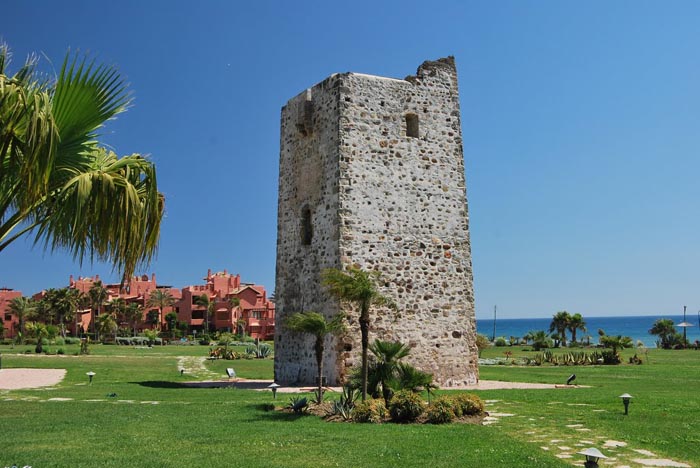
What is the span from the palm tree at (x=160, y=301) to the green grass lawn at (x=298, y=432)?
6735cm

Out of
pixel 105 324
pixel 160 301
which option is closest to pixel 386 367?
pixel 105 324

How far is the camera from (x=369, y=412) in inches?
441

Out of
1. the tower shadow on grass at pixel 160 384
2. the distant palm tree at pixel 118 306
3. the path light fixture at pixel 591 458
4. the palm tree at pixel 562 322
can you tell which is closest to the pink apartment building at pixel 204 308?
the distant palm tree at pixel 118 306

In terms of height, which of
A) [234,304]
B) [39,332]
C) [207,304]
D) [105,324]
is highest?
[207,304]

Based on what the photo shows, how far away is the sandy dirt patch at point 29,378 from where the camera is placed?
18.5 meters

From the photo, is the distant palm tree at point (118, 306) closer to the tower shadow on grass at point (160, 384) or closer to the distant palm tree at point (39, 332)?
the distant palm tree at point (39, 332)

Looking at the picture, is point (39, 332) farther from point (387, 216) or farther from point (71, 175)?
point (71, 175)

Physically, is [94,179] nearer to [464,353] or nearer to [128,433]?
[128,433]

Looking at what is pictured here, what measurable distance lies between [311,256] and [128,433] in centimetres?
895

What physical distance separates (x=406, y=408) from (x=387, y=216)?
7.34m

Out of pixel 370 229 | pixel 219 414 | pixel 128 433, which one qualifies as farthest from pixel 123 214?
pixel 370 229

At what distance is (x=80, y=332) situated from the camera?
78375 mm

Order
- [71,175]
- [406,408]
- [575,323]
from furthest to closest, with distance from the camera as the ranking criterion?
[575,323] < [406,408] < [71,175]

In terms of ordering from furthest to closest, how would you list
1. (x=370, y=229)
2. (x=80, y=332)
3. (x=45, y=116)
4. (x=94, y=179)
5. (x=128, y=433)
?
1. (x=80, y=332)
2. (x=370, y=229)
3. (x=128, y=433)
4. (x=94, y=179)
5. (x=45, y=116)
